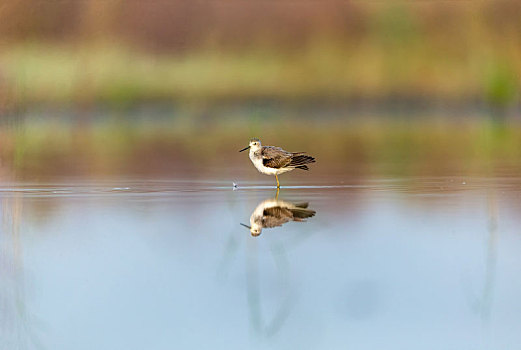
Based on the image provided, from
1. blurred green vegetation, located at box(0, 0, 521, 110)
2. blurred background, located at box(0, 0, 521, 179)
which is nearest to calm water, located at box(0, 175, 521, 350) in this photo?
blurred background, located at box(0, 0, 521, 179)

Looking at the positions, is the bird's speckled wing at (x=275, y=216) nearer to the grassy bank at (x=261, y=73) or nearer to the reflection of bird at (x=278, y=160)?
the reflection of bird at (x=278, y=160)

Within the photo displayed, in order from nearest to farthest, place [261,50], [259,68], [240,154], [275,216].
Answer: [275,216] < [240,154] < [259,68] < [261,50]

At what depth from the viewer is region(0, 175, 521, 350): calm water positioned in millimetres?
4617

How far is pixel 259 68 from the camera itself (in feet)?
117

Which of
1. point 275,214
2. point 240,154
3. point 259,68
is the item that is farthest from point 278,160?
point 259,68

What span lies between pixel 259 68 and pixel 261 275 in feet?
99.6

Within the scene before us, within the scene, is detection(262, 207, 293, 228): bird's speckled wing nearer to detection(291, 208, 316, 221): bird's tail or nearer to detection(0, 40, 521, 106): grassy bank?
detection(291, 208, 316, 221): bird's tail

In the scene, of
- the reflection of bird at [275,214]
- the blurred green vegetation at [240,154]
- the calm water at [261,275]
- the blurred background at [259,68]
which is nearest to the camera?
the calm water at [261,275]

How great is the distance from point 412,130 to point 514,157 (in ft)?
32.7

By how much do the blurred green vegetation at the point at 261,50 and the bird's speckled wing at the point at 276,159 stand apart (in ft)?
72.7

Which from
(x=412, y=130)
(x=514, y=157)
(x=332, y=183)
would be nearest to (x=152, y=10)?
(x=412, y=130)

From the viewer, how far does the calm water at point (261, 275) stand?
4.62m

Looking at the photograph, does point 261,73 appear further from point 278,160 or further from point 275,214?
point 275,214

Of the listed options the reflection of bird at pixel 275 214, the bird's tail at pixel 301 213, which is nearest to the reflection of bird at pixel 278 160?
the reflection of bird at pixel 275 214
